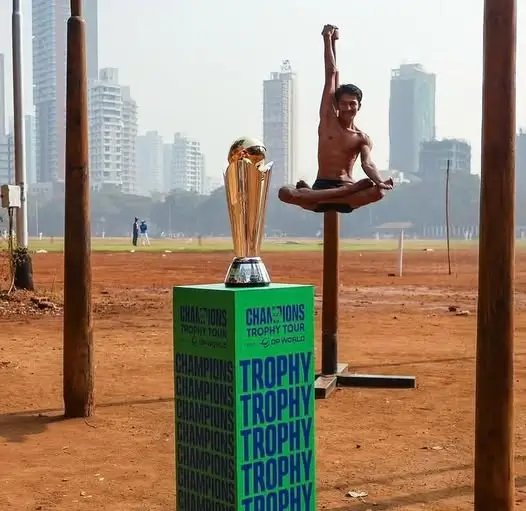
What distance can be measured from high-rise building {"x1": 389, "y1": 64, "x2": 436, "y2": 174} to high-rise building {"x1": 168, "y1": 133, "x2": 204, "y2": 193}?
42.2 metres

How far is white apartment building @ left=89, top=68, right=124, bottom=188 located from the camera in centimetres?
13888

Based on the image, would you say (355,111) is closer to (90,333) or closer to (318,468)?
(90,333)

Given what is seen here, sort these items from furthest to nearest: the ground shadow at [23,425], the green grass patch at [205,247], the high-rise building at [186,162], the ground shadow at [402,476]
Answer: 1. the high-rise building at [186,162]
2. the green grass patch at [205,247]
3. the ground shadow at [23,425]
4. the ground shadow at [402,476]

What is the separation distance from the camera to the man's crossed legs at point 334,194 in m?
8.54

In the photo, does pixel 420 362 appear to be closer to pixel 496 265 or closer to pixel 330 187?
pixel 330 187

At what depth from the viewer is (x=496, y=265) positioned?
462 centimetres

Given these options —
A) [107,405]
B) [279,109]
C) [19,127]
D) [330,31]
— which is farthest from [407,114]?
[107,405]

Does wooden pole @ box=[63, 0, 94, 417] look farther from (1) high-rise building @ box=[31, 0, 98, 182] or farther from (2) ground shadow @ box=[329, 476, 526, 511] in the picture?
(1) high-rise building @ box=[31, 0, 98, 182]

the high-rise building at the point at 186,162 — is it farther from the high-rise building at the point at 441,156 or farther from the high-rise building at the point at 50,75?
the high-rise building at the point at 441,156

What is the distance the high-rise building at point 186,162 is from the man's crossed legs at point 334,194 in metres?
166

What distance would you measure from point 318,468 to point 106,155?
5621 inches

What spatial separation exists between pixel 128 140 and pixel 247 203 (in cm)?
14526

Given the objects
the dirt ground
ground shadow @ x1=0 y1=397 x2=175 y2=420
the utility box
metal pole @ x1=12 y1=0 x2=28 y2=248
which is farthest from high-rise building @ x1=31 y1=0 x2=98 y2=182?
ground shadow @ x1=0 y1=397 x2=175 y2=420

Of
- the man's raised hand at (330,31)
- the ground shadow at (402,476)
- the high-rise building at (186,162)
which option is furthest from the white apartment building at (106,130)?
the ground shadow at (402,476)
